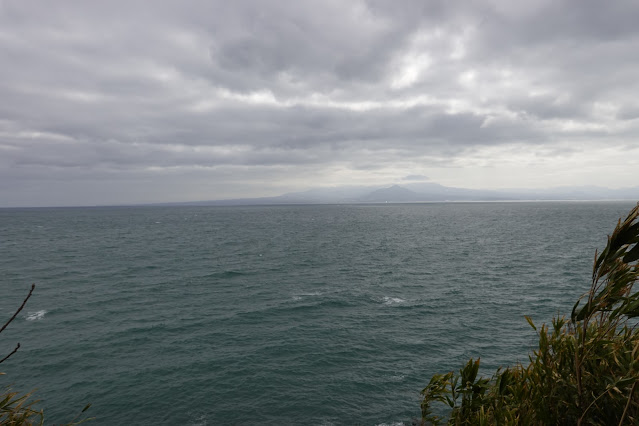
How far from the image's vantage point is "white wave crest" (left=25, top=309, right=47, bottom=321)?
143ft

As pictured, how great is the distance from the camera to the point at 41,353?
34.6m

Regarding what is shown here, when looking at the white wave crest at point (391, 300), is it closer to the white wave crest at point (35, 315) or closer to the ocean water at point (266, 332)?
the ocean water at point (266, 332)

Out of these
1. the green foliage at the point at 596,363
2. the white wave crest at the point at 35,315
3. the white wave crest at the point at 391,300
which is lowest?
the white wave crest at the point at 35,315

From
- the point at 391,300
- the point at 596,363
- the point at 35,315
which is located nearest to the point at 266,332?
the point at 391,300

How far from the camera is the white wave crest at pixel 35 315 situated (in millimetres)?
43669

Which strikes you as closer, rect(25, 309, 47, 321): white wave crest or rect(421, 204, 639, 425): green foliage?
rect(421, 204, 639, 425): green foliage

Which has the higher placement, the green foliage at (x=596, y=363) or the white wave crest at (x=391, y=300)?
the green foliage at (x=596, y=363)

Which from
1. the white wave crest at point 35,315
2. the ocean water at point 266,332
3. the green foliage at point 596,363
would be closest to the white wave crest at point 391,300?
the ocean water at point 266,332

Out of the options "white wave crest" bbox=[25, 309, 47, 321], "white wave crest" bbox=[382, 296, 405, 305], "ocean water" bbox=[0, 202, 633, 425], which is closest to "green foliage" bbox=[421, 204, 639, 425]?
"ocean water" bbox=[0, 202, 633, 425]

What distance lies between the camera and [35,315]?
44688mm

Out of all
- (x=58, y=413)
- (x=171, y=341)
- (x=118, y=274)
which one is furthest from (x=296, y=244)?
(x=58, y=413)

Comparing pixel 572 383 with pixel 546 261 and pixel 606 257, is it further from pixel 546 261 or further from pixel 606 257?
pixel 546 261

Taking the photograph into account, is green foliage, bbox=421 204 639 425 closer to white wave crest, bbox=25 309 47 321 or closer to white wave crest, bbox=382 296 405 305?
white wave crest, bbox=382 296 405 305

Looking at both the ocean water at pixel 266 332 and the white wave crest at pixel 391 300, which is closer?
the ocean water at pixel 266 332
